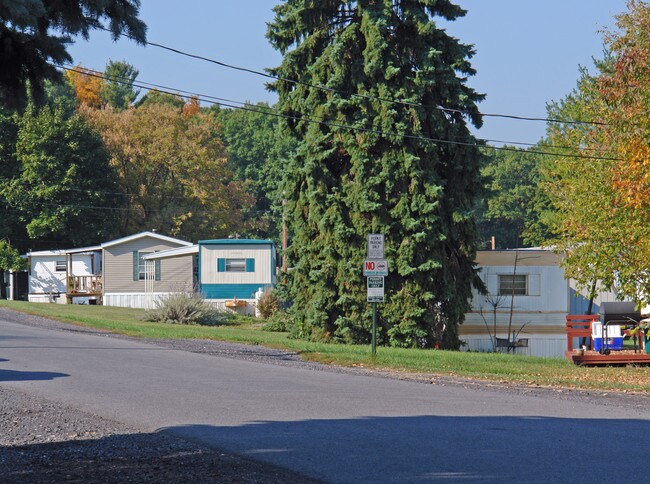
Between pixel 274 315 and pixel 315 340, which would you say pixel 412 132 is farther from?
pixel 274 315

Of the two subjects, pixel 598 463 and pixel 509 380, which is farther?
pixel 509 380

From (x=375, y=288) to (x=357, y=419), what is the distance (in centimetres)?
1035

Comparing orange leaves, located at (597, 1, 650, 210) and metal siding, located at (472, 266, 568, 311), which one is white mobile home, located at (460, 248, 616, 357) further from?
orange leaves, located at (597, 1, 650, 210)

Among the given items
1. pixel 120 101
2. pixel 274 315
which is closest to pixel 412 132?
pixel 274 315

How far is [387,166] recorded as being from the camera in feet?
103

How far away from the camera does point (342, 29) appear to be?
1309 inches

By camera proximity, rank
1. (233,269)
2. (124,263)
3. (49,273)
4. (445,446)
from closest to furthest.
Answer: (445,446), (233,269), (124,263), (49,273)

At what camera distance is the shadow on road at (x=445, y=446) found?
8578mm

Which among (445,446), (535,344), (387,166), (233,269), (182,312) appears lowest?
(535,344)

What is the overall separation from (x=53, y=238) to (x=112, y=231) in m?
4.47

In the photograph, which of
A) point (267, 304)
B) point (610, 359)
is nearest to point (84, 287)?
point (267, 304)

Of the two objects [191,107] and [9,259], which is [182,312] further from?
[191,107]

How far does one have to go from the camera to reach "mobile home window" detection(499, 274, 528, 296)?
37.4 metres

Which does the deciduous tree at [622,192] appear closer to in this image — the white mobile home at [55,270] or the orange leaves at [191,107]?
the white mobile home at [55,270]
